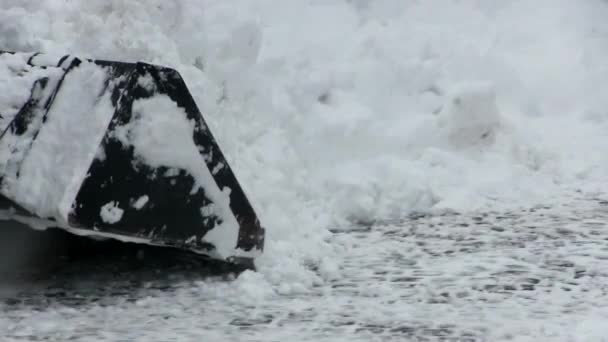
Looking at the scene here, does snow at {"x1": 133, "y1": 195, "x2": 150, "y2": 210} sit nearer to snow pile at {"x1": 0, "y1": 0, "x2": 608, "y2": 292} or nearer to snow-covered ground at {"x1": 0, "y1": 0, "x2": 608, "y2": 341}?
snow-covered ground at {"x1": 0, "y1": 0, "x2": 608, "y2": 341}

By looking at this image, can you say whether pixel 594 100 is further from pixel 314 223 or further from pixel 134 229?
pixel 134 229

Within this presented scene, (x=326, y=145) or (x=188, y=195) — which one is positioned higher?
(x=326, y=145)

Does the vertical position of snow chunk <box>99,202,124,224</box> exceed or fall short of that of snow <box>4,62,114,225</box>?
it falls short

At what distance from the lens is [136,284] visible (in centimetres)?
403

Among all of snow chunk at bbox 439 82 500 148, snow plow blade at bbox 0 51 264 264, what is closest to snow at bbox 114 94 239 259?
snow plow blade at bbox 0 51 264 264

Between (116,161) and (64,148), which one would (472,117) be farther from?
(64,148)

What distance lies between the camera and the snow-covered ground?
12.1 ft

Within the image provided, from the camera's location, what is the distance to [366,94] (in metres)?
6.25

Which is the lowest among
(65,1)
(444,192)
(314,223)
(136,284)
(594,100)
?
(136,284)

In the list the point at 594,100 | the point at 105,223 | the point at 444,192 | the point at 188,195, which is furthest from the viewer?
the point at 594,100

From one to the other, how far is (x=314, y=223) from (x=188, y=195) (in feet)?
3.34

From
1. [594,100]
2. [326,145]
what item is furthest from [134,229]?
[594,100]

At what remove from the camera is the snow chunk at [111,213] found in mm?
3695

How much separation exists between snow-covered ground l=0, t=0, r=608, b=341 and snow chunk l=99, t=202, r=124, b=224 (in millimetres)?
385
